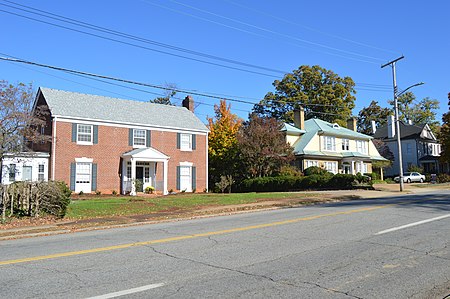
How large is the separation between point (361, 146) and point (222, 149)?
19.5 meters

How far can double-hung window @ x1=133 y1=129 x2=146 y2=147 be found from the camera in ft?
107

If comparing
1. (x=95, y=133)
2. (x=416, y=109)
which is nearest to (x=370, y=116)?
(x=416, y=109)

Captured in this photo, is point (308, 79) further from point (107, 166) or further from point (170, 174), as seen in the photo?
point (107, 166)

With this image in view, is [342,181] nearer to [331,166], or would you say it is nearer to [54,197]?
[331,166]

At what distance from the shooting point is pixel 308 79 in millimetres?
64312

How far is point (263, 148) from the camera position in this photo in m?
36.3

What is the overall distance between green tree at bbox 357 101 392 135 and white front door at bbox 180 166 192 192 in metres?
47.3

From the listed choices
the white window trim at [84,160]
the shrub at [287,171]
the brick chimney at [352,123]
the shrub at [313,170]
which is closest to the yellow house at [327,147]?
the shrub at [313,170]

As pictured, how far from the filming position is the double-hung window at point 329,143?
4553 centimetres

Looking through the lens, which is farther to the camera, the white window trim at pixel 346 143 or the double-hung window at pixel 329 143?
the white window trim at pixel 346 143

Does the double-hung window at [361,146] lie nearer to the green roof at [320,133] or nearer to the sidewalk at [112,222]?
the green roof at [320,133]

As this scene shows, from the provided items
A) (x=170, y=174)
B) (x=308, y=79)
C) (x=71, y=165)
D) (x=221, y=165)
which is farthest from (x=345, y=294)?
(x=308, y=79)

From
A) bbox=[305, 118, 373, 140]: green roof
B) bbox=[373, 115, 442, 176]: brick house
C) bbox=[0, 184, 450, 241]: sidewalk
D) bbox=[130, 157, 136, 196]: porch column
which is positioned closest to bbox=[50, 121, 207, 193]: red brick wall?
bbox=[130, 157, 136, 196]: porch column

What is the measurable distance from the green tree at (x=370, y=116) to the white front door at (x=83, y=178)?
184 feet
